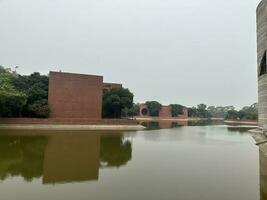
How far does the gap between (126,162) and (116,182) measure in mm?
4349

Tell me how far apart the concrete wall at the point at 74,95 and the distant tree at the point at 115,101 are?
2518 millimetres

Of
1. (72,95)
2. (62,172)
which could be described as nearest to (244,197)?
(62,172)

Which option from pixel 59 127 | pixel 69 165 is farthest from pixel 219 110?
pixel 69 165

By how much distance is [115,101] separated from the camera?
45188 millimetres

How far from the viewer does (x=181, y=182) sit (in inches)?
411

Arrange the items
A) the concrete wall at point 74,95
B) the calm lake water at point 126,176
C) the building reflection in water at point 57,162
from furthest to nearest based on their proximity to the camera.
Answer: the concrete wall at point 74,95
the building reflection in water at point 57,162
the calm lake water at point 126,176

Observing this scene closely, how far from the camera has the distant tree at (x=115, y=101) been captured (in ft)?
149

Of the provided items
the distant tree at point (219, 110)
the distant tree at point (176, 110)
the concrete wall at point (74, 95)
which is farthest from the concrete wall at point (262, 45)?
the distant tree at point (219, 110)

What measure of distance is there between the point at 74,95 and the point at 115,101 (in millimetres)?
6649

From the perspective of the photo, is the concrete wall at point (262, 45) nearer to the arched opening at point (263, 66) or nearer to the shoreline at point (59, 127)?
the arched opening at point (263, 66)

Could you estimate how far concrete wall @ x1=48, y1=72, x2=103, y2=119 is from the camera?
40.8 metres

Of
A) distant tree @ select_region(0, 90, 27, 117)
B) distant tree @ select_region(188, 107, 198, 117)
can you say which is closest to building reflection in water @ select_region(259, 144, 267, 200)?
distant tree @ select_region(0, 90, 27, 117)

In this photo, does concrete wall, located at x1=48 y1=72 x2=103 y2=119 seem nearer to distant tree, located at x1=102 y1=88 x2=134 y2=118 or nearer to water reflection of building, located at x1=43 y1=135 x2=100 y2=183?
distant tree, located at x1=102 y1=88 x2=134 y2=118

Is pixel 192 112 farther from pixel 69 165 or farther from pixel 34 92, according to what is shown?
pixel 69 165
